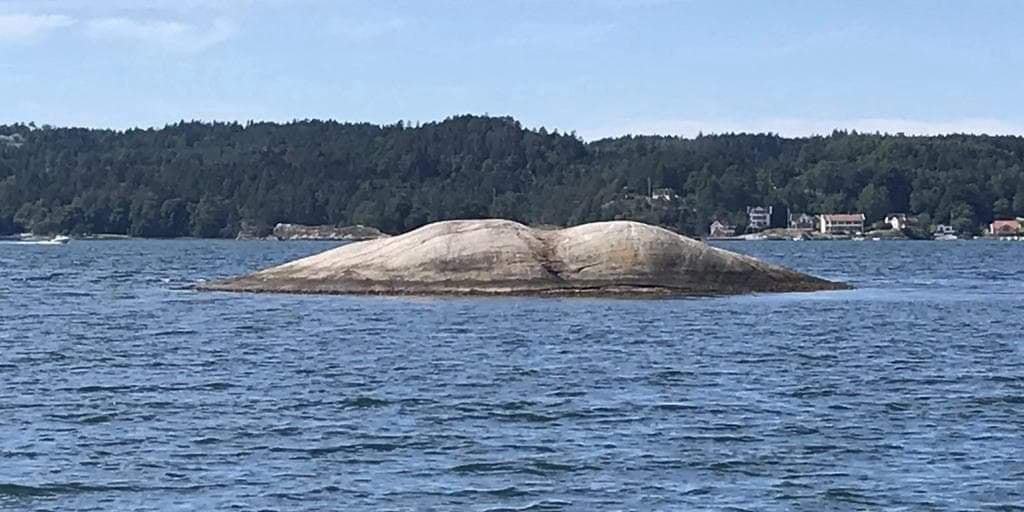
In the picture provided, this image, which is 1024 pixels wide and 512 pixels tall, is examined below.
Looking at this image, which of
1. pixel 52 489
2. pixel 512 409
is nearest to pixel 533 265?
pixel 512 409

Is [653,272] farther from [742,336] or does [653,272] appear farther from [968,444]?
[968,444]


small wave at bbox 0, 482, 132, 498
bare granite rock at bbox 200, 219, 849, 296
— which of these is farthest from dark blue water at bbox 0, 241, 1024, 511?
bare granite rock at bbox 200, 219, 849, 296

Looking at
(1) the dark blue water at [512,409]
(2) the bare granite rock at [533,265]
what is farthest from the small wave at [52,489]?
(2) the bare granite rock at [533,265]

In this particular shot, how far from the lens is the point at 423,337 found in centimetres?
4406

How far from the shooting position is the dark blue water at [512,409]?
22.5m

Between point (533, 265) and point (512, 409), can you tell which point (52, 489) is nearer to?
point (512, 409)

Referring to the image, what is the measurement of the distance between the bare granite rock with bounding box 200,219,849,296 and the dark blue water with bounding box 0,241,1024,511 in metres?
4.18

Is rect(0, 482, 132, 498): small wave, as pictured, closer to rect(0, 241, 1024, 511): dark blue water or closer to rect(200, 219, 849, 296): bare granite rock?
rect(0, 241, 1024, 511): dark blue water

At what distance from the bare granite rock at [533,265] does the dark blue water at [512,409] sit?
4182 millimetres

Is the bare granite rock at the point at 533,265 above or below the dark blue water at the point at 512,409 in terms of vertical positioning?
above

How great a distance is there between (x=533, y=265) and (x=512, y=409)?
29.4 m

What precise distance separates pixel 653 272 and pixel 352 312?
11400mm

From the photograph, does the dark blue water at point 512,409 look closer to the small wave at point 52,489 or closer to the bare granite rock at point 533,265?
the small wave at point 52,489

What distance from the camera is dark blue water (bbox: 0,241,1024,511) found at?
22.5 meters
